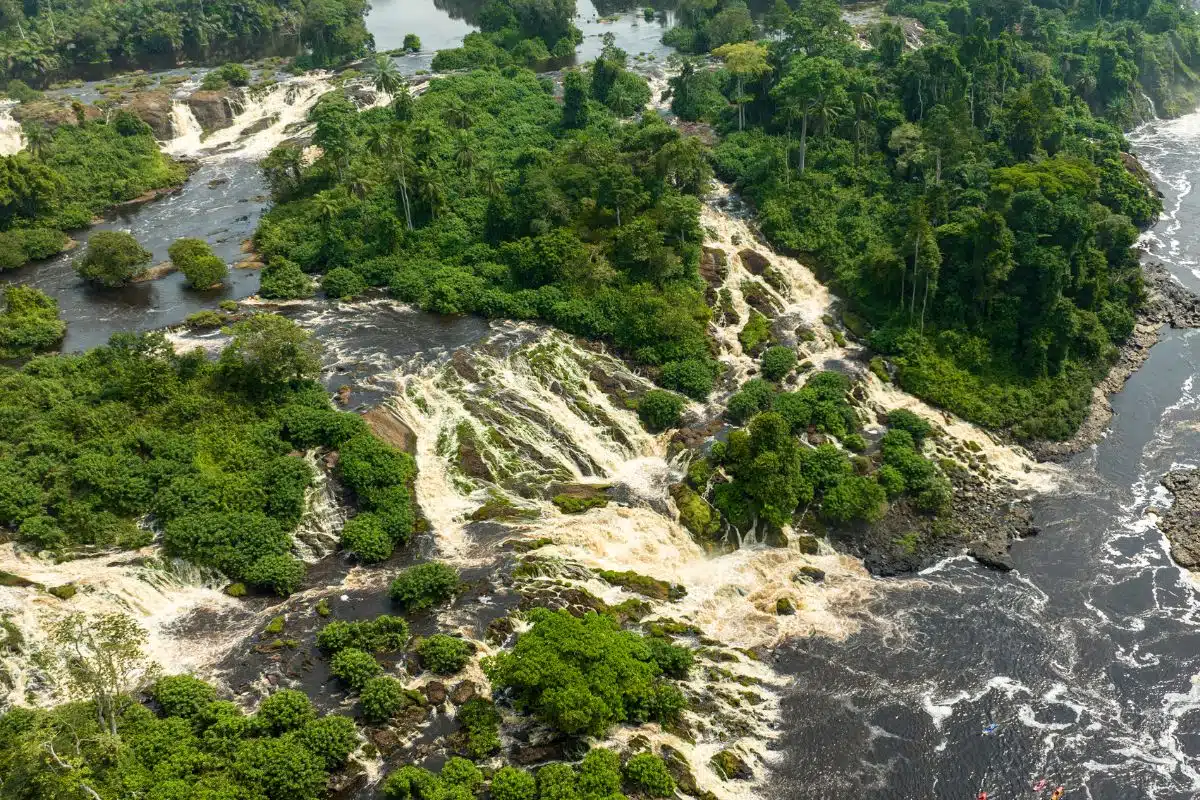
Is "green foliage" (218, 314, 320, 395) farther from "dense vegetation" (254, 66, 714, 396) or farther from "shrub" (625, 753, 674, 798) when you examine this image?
"shrub" (625, 753, 674, 798)

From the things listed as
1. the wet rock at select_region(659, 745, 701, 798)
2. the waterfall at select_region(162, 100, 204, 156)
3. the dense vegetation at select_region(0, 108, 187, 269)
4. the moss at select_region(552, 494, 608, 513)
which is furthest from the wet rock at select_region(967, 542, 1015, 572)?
the waterfall at select_region(162, 100, 204, 156)

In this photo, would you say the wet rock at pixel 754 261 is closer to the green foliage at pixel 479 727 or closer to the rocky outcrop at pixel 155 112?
the green foliage at pixel 479 727

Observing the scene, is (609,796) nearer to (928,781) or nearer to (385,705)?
(385,705)

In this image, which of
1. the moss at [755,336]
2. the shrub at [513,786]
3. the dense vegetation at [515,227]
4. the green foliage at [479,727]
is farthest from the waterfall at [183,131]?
the shrub at [513,786]

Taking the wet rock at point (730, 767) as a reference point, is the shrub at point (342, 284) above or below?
above

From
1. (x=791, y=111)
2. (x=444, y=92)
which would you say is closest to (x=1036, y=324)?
(x=791, y=111)

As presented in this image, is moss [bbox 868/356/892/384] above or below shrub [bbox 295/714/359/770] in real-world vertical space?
above
